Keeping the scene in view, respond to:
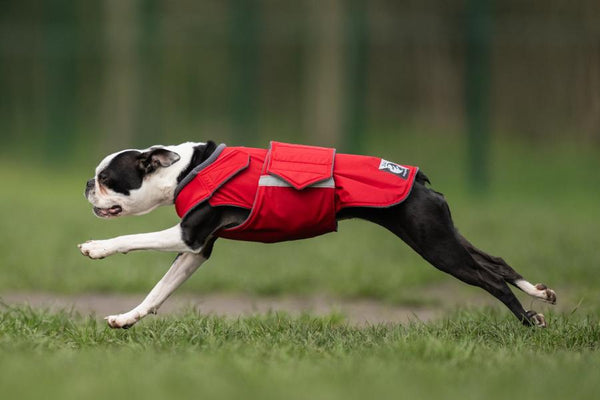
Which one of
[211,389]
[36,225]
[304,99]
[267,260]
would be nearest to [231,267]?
[267,260]

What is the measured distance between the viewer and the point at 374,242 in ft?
33.9

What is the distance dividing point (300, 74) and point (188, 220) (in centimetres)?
1228

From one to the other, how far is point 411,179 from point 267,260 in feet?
13.7

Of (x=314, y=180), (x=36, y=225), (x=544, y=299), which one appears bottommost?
(x=36, y=225)

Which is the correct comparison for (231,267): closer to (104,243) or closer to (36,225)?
(36,225)

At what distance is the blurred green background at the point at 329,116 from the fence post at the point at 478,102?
2 centimetres

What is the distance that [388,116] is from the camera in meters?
15.2

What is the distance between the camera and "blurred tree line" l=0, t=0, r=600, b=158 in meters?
14.5

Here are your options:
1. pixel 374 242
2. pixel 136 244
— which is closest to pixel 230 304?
pixel 136 244

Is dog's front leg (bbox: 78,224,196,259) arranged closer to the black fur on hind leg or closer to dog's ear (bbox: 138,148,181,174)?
dog's ear (bbox: 138,148,181,174)

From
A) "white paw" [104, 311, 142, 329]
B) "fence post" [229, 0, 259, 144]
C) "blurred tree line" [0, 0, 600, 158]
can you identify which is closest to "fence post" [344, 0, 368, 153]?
"blurred tree line" [0, 0, 600, 158]

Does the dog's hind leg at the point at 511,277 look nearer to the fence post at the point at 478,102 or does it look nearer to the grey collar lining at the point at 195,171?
the grey collar lining at the point at 195,171

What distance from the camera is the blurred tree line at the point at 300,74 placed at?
14.5m

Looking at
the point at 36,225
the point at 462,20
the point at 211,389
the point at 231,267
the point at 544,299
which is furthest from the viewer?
the point at 462,20
